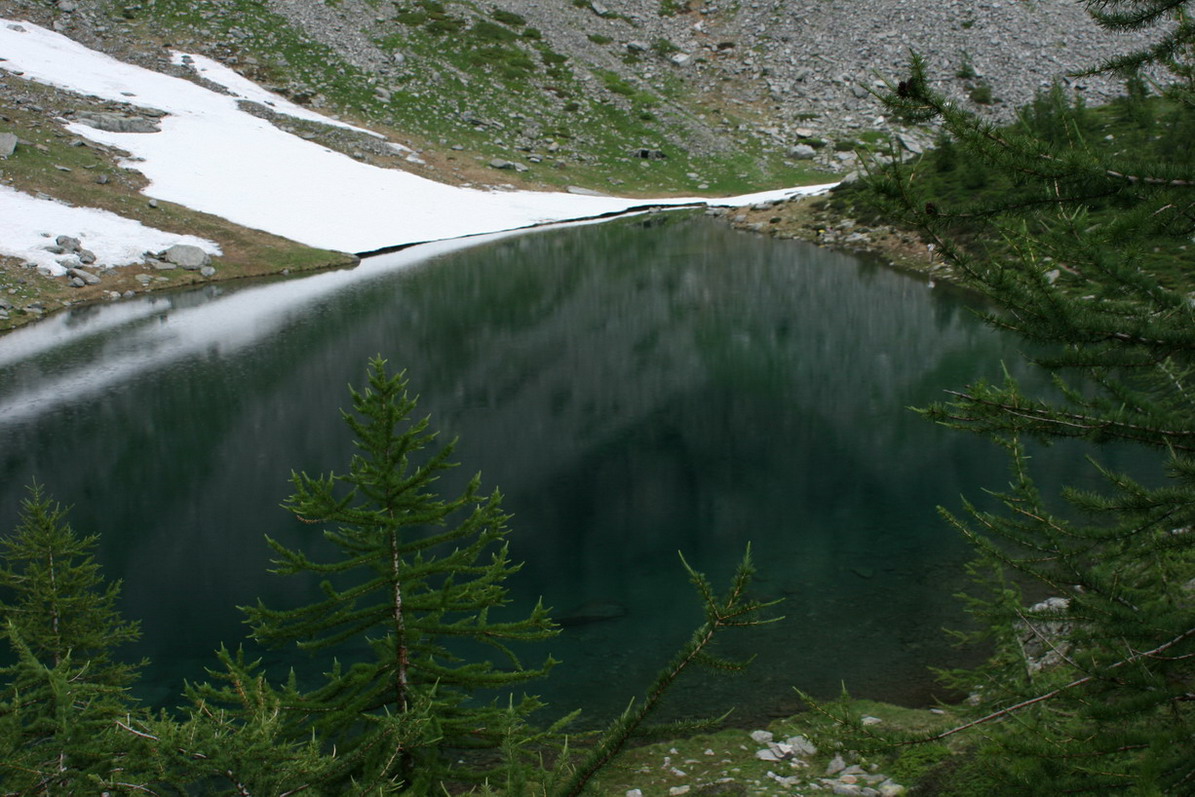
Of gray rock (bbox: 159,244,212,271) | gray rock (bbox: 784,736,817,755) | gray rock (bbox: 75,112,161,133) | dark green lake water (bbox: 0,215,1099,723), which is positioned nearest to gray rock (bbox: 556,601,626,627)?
dark green lake water (bbox: 0,215,1099,723)

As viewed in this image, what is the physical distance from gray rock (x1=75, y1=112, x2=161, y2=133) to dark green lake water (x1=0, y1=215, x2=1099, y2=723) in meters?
21.8

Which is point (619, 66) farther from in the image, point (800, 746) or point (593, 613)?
point (800, 746)

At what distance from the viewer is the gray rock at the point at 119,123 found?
53.6 meters

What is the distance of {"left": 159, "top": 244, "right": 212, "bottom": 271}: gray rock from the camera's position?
139ft

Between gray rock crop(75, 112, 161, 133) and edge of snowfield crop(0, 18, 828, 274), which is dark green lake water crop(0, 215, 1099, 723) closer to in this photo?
edge of snowfield crop(0, 18, 828, 274)

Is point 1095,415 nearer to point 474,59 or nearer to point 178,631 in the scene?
point 178,631

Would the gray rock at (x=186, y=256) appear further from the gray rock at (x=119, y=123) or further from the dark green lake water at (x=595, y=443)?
the gray rock at (x=119, y=123)

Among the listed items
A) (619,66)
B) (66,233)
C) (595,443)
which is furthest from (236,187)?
(619,66)

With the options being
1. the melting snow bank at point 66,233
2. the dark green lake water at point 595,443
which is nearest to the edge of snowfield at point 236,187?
the melting snow bank at point 66,233

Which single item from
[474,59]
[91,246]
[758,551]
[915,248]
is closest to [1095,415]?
[758,551]

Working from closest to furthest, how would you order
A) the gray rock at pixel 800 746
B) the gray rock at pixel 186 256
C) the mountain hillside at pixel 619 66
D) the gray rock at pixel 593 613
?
the gray rock at pixel 800 746 → the gray rock at pixel 593 613 → the gray rock at pixel 186 256 → the mountain hillside at pixel 619 66

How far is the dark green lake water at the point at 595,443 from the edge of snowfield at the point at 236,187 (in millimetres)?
7880

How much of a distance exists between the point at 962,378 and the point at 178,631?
70.9 ft

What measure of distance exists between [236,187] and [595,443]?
40797mm
